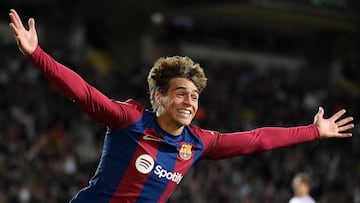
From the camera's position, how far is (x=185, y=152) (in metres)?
4.83

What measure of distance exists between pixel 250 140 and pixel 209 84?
13346 millimetres

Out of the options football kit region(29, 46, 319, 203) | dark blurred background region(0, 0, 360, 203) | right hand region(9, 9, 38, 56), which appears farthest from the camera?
dark blurred background region(0, 0, 360, 203)

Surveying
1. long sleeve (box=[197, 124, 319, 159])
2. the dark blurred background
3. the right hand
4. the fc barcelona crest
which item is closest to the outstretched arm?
the right hand

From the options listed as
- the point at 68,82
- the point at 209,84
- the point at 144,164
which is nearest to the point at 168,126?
the point at 144,164

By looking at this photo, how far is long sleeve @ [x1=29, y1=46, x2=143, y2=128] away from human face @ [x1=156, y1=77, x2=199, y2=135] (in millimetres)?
188

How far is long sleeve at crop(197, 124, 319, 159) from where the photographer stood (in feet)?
16.6

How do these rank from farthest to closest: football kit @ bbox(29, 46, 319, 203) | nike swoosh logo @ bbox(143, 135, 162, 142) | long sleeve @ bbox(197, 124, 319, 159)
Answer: long sleeve @ bbox(197, 124, 319, 159) < nike swoosh logo @ bbox(143, 135, 162, 142) < football kit @ bbox(29, 46, 319, 203)

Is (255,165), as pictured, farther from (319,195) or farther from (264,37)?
(264,37)

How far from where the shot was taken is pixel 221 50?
81.0ft

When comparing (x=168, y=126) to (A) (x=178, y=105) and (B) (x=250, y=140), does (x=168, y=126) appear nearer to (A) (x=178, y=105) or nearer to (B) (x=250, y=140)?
(A) (x=178, y=105)

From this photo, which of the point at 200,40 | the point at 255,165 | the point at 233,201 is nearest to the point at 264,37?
the point at 200,40

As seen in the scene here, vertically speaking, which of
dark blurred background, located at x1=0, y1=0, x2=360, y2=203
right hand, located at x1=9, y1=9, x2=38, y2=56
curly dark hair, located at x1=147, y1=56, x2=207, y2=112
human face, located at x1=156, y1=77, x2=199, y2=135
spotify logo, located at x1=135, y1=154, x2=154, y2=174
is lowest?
spotify logo, located at x1=135, y1=154, x2=154, y2=174

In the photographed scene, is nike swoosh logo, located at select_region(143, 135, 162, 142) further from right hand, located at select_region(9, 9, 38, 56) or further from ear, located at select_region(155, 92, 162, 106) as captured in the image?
right hand, located at select_region(9, 9, 38, 56)

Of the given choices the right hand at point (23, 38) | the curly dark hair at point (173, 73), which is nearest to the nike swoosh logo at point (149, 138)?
the curly dark hair at point (173, 73)
